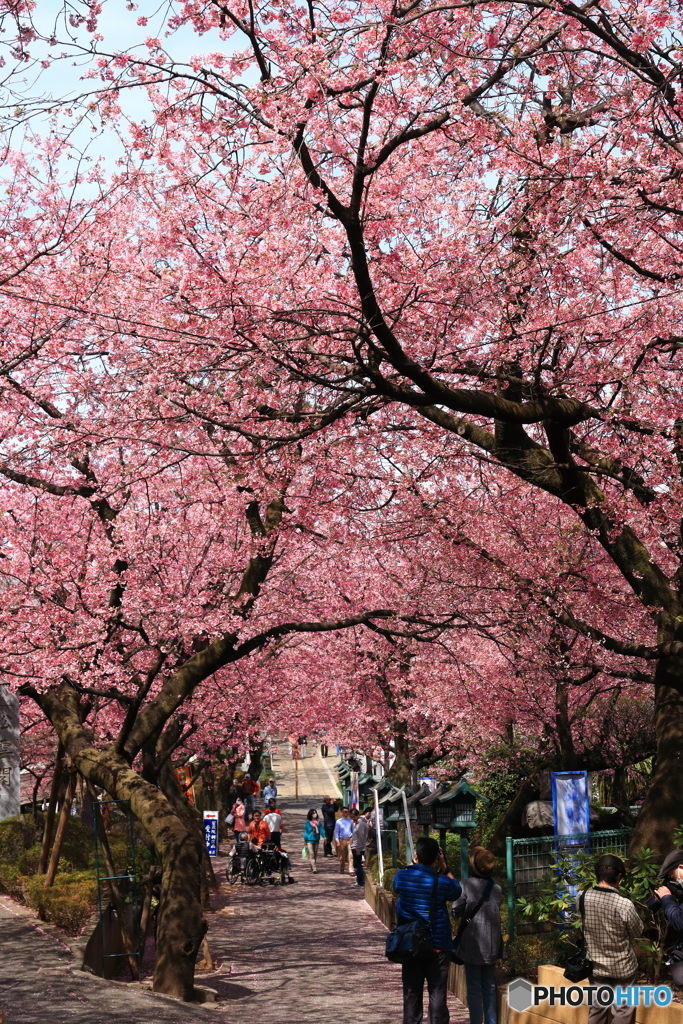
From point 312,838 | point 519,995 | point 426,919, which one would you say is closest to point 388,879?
point 312,838

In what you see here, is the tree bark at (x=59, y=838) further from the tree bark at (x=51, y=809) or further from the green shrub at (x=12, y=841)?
the green shrub at (x=12, y=841)

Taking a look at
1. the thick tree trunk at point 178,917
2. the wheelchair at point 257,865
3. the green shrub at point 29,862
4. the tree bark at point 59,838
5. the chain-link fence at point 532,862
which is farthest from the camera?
the wheelchair at point 257,865

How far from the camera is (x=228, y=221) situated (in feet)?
42.3

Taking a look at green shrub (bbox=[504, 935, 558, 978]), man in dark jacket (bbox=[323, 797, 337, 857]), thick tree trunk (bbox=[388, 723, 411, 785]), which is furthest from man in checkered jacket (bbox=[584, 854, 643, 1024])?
man in dark jacket (bbox=[323, 797, 337, 857])

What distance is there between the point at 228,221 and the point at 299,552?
337 inches

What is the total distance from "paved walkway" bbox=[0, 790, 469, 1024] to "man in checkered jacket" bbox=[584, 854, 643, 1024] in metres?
4.60

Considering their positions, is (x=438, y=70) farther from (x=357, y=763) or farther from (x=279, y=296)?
(x=357, y=763)

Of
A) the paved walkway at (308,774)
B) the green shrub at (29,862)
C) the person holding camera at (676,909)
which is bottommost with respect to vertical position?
the person holding camera at (676,909)

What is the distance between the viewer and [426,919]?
28.2 ft

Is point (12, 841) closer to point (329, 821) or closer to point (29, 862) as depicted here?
point (29, 862)

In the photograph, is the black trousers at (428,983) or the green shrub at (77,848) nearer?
the black trousers at (428,983)

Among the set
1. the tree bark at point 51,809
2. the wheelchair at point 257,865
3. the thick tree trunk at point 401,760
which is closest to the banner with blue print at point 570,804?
the tree bark at point 51,809

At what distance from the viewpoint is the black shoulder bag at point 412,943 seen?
8453mm

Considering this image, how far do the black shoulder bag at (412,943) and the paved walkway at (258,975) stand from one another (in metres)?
2.93
